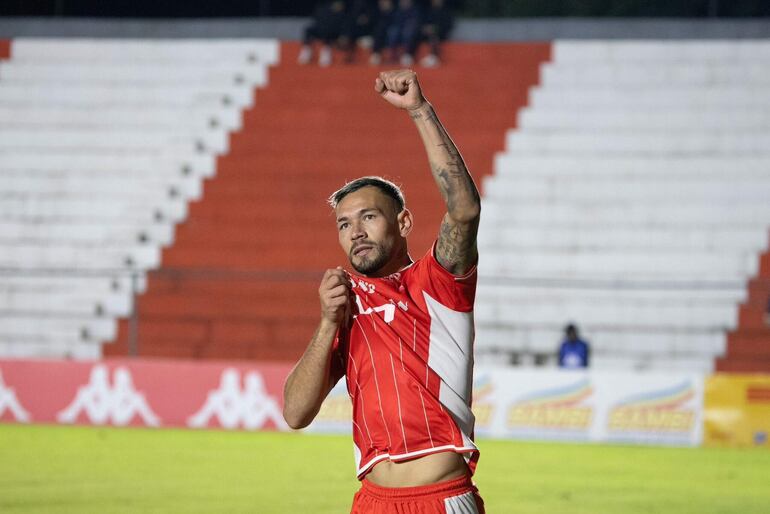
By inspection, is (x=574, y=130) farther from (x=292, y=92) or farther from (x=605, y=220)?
(x=292, y=92)

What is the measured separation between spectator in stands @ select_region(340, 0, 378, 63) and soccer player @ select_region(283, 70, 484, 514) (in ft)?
74.0

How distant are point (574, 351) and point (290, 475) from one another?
6694 mm

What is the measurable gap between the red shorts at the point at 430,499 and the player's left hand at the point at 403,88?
4.05ft

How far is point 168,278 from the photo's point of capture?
2094 centimetres

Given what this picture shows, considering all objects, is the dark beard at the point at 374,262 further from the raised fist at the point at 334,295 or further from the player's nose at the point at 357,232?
the raised fist at the point at 334,295

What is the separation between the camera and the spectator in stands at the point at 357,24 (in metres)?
26.6

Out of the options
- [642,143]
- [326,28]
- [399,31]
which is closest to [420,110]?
[642,143]

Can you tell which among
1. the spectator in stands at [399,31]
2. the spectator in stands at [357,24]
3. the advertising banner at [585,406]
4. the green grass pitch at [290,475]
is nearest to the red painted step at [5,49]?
the spectator in stands at [357,24]

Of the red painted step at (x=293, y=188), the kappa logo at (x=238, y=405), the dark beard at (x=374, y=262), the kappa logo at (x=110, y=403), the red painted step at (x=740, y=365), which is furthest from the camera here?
the red painted step at (x=293, y=188)

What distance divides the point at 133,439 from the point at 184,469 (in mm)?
3448

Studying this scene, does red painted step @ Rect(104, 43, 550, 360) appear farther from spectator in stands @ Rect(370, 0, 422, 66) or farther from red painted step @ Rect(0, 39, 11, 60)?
red painted step @ Rect(0, 39, 11, 60)

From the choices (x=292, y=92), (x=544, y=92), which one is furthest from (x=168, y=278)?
(x=544, y=92)

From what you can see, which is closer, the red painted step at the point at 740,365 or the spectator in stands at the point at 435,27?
the red painted step at the point at 740,365

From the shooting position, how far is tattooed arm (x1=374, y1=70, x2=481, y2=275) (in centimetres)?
424
